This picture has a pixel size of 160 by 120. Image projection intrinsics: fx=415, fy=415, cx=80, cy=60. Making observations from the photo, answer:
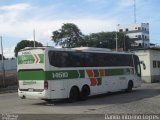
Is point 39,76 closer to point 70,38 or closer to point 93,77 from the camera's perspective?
point 93,77

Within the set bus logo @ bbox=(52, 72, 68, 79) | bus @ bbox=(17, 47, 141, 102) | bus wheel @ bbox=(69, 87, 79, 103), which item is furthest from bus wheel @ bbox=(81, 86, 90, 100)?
bus logo @ bbox=(52, 72, 68, 79)

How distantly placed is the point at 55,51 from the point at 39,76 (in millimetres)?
1607

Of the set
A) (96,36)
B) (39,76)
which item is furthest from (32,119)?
(96,36)

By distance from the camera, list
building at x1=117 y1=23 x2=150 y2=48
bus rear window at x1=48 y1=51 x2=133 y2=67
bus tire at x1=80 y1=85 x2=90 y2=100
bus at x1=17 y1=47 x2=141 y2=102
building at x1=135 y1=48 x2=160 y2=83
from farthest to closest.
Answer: building at x1=117 y1=23 x2=150 y2=48 → building at x1=135 y1=48 x2=160 y2=83 → bus tire at x1=80 y1=85 x2=90 y2=100 → bus rear window at x1=48 y1=51 x2=133 y2=67 → bus at x1=17 y1=47 x2=141 y2=102

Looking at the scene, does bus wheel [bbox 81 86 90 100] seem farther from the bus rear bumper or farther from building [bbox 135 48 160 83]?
building [bbox 135 48 160 83]

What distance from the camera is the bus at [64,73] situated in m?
21.4

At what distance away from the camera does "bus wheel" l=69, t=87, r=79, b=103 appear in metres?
22.9

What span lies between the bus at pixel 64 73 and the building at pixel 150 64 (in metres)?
20.5

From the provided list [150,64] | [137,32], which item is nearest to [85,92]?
[150,64]

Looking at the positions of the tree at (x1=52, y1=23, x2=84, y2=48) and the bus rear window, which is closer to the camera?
the bus rear window

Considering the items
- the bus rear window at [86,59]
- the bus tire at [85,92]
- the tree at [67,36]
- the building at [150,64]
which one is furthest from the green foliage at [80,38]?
the bus tire at [85,92]

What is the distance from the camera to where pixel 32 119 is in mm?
15477

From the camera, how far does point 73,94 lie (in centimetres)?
2303

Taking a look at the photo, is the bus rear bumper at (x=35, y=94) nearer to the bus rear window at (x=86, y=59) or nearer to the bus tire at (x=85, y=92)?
the bus rear window at (x=86, y=59)
